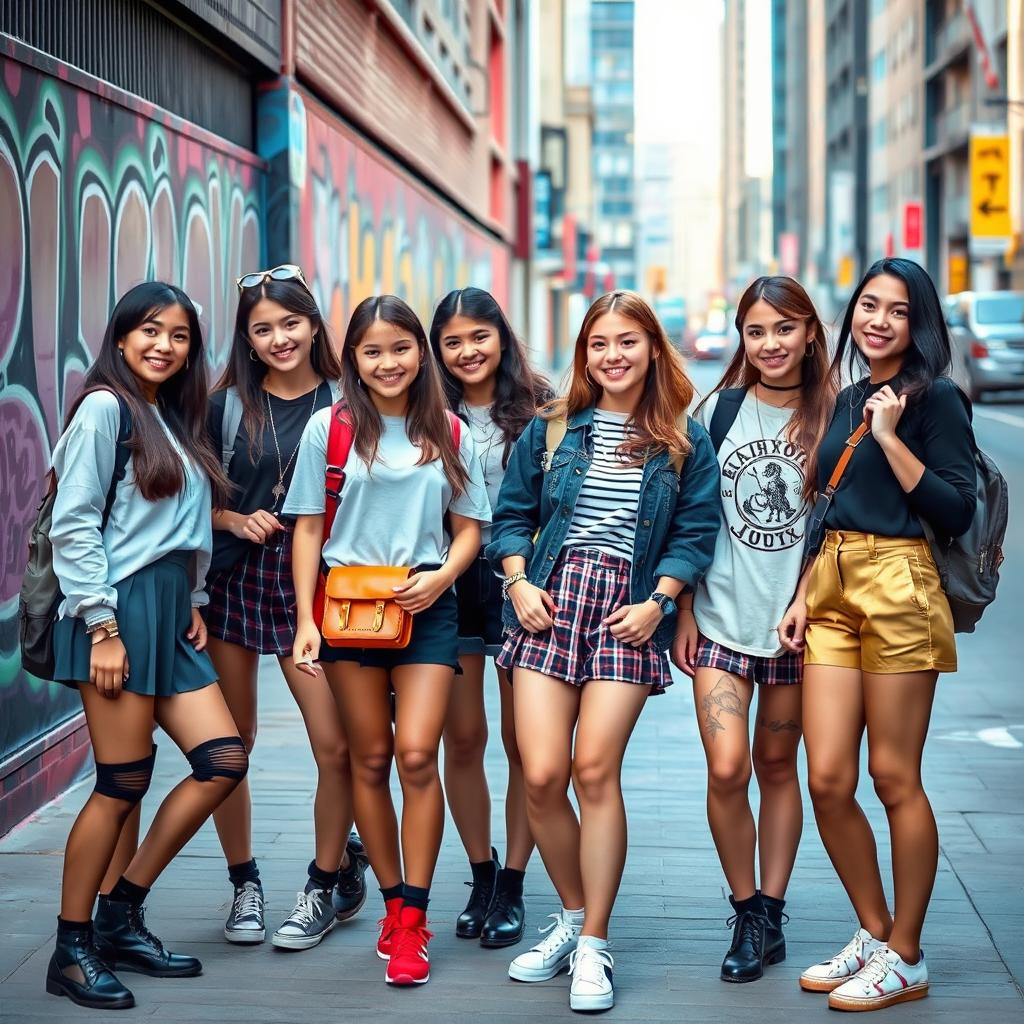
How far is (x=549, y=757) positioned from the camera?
170 inches

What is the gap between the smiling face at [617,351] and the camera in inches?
176

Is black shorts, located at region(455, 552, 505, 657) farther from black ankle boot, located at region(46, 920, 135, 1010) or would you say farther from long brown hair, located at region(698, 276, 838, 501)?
black ankle boot, located at region(46, 920, 135, 1010)

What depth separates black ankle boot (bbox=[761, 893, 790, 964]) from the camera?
4.57 m

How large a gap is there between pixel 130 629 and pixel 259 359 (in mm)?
996

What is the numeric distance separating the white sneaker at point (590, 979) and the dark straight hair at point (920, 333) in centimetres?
164

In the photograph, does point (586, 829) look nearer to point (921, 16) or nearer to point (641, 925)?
point (641, 925)

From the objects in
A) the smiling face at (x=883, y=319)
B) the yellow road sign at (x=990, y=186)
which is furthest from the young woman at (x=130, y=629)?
the yellow road sign at (x=990, y=186)

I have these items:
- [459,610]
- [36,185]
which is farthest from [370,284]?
[459,610]

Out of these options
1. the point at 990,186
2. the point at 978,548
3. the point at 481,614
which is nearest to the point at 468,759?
the point at 481,614

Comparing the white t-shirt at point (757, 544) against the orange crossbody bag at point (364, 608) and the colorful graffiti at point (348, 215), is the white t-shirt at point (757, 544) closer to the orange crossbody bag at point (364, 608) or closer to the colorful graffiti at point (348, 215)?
the orange crossbody bag at point (364, 608)

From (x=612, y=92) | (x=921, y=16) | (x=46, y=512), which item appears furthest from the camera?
(x=612, y=92)

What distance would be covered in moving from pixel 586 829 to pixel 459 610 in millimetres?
832

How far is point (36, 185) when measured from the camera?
6.18 metres

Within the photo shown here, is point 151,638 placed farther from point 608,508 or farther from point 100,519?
point 608,508
